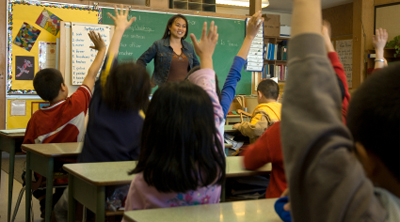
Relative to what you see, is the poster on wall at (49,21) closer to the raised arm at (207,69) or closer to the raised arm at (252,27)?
the raised arm at (252,27)

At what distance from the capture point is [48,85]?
2.71 meters

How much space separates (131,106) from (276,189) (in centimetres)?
78

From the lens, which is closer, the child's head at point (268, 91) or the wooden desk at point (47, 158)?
the wooden desk at point (47, 158)

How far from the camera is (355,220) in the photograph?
41 cm

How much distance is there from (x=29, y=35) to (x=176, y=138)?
15.9 feet

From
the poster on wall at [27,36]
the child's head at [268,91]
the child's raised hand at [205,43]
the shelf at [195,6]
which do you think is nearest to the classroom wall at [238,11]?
the shelf at [195,6]

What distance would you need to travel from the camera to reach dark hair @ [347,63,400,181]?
408mm

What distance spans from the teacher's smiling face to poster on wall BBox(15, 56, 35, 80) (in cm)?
247

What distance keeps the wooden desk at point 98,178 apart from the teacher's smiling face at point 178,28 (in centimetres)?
221

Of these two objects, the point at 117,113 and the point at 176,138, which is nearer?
the point at 176,138

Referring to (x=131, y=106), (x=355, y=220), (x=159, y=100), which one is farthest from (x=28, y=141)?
(x=355, y=220)

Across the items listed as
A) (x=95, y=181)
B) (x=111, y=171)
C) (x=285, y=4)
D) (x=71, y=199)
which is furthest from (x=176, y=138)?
(x=285, y=4)

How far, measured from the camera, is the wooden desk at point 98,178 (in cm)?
150

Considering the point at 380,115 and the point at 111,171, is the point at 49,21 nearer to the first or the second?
the point at 111,171
